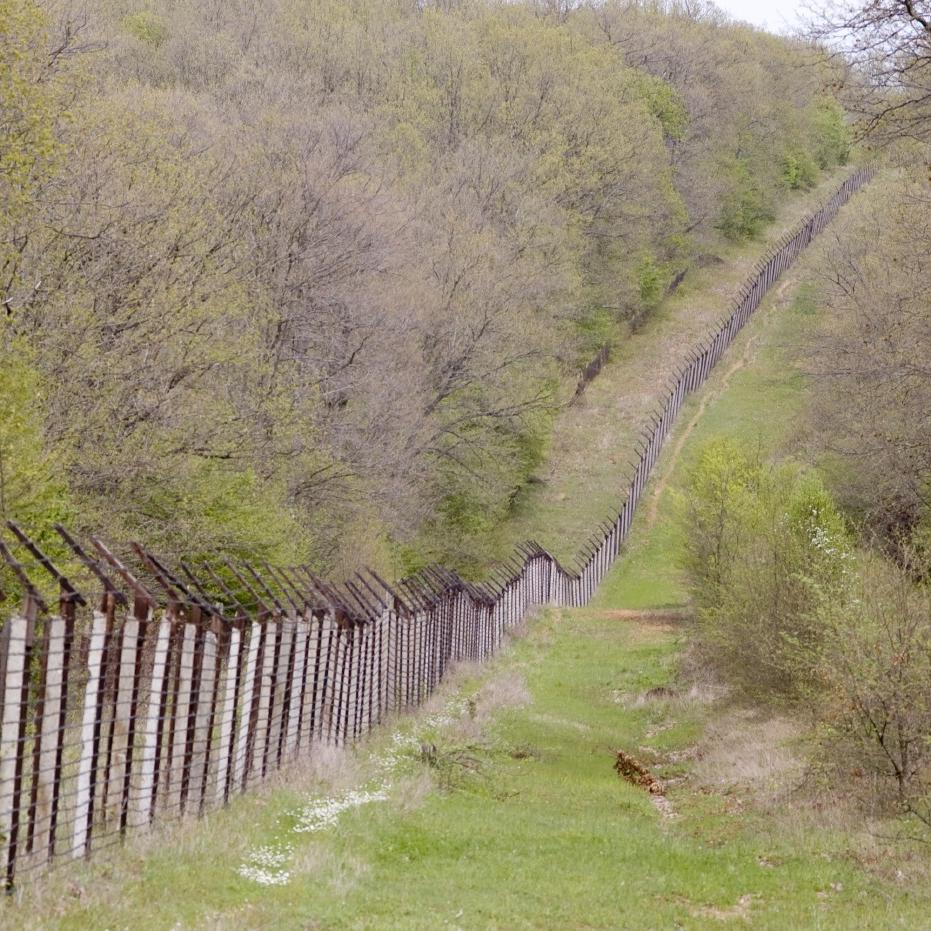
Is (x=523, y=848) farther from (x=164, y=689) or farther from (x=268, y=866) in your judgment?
(x=164, y=689)

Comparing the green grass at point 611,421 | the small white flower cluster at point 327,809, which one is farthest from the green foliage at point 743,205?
the small white flower cluster at point 327,809

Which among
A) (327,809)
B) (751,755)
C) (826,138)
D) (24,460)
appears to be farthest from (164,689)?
(826,138)

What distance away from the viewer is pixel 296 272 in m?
38.2

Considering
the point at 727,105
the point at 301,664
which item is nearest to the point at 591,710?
the point at 301,664

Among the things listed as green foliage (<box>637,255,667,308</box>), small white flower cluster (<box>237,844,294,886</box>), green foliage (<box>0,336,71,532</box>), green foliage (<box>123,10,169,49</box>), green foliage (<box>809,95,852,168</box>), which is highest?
green foliage (<box>809,95,852,168</box>)

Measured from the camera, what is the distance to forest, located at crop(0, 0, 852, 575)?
2356 centimetres

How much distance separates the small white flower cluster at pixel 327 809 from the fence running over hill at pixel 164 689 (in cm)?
80

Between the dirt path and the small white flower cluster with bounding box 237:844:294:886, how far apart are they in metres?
47.9

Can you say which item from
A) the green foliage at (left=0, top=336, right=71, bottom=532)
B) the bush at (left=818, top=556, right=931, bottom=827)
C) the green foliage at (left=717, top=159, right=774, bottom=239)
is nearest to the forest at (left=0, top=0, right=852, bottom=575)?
the green foliage at (left=0, top=336, right=71, bottom=532)

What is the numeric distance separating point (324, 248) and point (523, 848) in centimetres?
2927

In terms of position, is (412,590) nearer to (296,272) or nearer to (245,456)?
(245,456)

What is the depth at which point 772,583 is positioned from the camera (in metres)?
21.5

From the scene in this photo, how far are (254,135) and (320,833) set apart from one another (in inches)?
1382

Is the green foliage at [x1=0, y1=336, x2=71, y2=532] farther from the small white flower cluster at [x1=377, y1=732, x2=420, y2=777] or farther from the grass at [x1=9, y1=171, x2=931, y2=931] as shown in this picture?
the grass at [x1=9, y1=171, x2=931, y2=931]
